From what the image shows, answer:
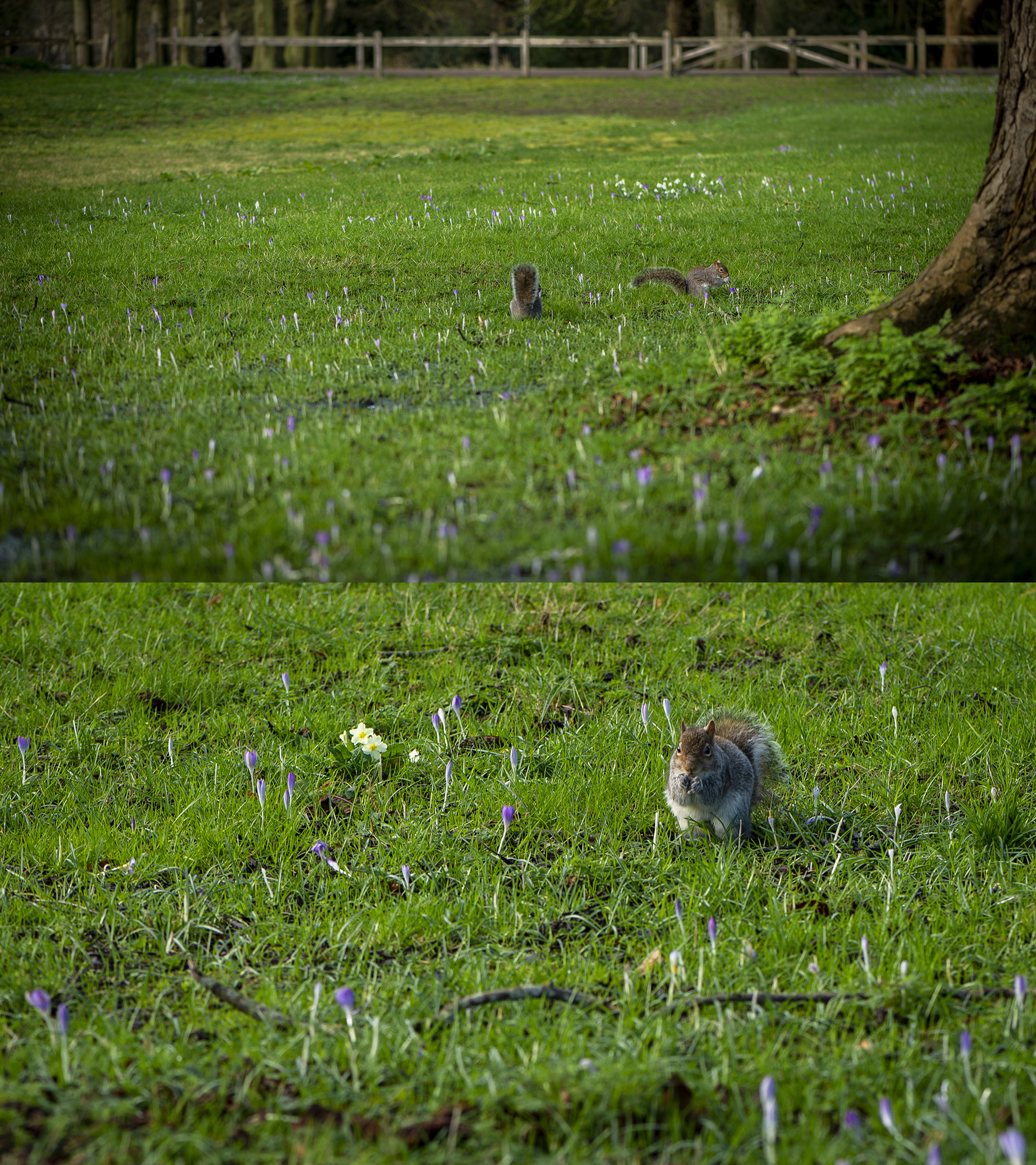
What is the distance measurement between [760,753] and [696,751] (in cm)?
90

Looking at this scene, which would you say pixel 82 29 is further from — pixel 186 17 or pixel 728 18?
pixel 728 18

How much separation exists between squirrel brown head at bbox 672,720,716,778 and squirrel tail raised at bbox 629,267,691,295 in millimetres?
2698

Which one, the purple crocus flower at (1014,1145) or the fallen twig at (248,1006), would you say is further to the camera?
the fallen twig at (248,1006)

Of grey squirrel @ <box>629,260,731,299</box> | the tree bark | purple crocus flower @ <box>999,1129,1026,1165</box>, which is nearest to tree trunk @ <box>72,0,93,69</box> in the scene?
the tree bark

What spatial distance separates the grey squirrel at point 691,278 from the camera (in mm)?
2941

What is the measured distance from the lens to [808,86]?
13.5 feet

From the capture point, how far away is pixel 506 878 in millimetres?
5113

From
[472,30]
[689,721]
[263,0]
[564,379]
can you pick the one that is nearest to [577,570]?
[564,379]

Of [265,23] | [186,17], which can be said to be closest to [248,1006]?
[186,17]

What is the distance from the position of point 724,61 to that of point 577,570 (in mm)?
3175

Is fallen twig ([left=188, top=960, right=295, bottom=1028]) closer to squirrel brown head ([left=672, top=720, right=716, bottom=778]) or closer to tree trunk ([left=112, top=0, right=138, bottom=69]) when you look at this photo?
squirrel brown head ([left=672, top=720, right=716, bottom=778])

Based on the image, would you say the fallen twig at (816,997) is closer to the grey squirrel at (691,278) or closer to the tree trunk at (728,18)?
the grey squirrel at (691,278)

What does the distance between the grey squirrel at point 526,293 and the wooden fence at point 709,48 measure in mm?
1448

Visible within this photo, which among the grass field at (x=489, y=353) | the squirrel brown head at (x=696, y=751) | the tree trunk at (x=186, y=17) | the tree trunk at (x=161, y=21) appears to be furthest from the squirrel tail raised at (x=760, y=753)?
the tree trunk at (x=186, y=17)
